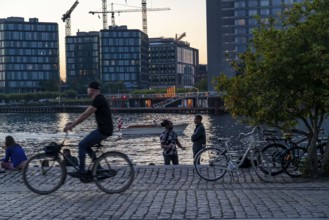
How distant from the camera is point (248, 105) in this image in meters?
13.0

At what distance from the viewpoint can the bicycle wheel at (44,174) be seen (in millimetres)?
10257

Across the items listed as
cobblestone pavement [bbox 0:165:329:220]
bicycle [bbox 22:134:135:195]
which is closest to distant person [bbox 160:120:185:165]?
cobblestone pavement [bbox 0:165:329:220]

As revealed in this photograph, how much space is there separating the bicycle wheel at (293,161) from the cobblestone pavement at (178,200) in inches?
15.3

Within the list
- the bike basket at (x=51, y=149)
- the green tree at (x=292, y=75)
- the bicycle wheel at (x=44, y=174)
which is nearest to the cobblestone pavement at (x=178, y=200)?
the bicycle wheel at (x=44, y=174)

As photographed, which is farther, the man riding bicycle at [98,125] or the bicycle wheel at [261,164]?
the bicycle wheel at [261,164]

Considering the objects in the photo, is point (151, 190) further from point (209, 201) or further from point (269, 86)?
point (269, 86)

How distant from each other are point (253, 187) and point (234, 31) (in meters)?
140

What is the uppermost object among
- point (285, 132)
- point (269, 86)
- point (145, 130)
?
point (269, 86)

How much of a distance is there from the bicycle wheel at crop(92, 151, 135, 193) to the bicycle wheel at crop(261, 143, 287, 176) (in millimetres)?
3718

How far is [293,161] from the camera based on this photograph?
12.9 meters

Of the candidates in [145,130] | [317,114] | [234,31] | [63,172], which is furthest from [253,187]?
[234,31]

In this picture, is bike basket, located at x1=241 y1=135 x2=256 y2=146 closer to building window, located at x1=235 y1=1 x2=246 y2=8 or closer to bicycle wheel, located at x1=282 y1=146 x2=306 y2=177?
bicycle wheel, located at x1=282 y1=146 x2=306 y2=177

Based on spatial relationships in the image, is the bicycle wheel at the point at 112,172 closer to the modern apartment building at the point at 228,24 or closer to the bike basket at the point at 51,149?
the bike basket at the point at 51,149

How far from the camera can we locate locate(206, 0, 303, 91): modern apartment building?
146 metres
